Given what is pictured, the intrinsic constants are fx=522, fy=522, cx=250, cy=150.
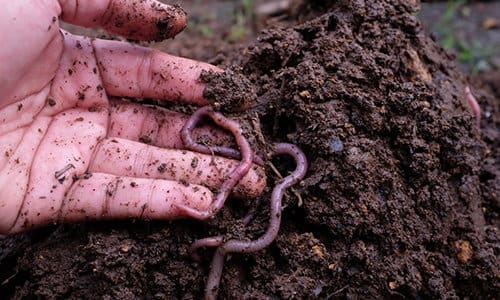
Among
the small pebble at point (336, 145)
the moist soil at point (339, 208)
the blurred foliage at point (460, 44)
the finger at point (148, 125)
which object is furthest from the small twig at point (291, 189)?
the blurred foliage at point (460, 44)

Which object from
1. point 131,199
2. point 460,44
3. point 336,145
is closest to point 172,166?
point 131,199

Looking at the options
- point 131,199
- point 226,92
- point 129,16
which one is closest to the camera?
point 131,199

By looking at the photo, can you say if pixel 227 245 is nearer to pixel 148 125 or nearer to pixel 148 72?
pixel 148 125

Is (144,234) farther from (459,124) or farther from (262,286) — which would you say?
(459,124)

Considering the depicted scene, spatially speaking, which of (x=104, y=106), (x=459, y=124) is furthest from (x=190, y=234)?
(x=459, y=124)

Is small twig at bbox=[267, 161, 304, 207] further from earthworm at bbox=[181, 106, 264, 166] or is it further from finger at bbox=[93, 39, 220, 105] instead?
finger at bbox=[93, 39, 220, 105]

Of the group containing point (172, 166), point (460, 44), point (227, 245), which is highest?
point (460, 44)

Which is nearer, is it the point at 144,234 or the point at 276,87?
the point at 144,234

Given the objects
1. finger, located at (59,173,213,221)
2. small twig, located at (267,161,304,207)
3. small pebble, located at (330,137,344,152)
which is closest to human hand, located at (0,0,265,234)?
finger, located at (59,173,213,221)

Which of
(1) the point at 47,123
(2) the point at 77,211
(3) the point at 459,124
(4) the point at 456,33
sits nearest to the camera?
(2) the point at 77,211
